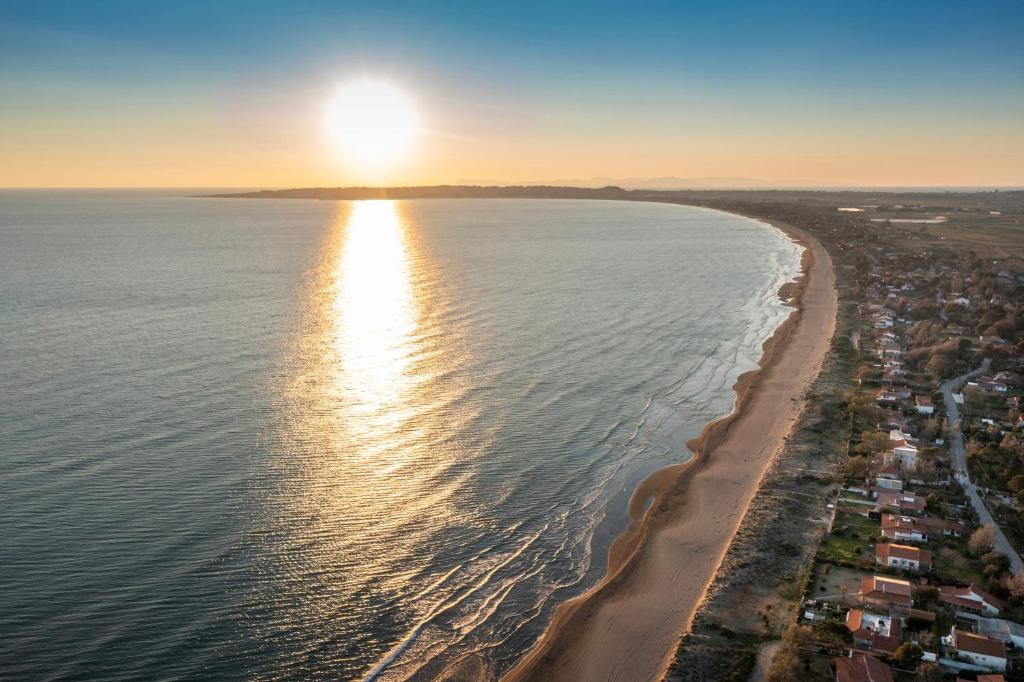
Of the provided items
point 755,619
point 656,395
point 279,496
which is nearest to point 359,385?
point 279,496

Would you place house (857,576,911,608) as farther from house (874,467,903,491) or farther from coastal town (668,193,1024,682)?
house (874,467,903,491)

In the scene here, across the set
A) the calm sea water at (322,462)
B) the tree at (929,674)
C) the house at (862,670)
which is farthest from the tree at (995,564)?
the calm sea water at (322,462)

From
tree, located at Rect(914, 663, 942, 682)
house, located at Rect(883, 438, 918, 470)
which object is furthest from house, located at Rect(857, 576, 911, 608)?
house, located at Rect(883, 438, 918, 470)

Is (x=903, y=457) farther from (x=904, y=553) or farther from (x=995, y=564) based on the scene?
(x=904, y=553)

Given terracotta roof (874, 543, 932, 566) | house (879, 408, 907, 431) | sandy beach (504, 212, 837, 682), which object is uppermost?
house (879, 408, 907, 431)

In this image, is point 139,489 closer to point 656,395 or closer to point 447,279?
point 656,395

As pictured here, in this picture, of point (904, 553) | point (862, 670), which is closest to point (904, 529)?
point (904, 553)
